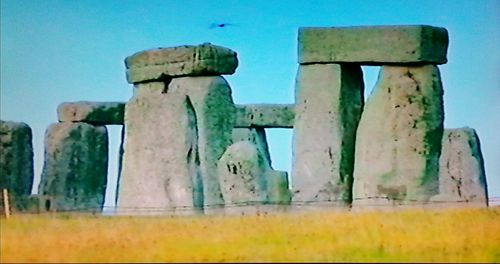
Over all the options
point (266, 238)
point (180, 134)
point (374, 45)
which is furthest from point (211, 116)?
point (266, 238)

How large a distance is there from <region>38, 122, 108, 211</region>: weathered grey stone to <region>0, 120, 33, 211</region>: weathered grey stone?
610 millimetres

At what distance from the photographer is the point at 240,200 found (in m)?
21.0

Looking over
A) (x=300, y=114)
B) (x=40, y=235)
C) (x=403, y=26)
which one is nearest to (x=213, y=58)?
(x=300, y=114)

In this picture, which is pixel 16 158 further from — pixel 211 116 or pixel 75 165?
pixel 211 116

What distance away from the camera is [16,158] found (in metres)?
24.6

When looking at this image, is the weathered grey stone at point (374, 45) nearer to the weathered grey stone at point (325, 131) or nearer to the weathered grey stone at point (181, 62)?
the weathered grey stone at point (325, 131)

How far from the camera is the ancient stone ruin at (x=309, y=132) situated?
21016 millimetres

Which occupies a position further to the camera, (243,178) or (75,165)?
(75,165)

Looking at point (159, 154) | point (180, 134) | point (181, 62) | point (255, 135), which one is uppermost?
point (181, 62)

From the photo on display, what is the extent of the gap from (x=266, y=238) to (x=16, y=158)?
9025 millimetres

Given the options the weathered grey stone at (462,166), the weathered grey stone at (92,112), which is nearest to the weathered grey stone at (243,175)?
the weathered grey stone at (462,166)

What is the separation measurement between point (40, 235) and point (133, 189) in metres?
5.49

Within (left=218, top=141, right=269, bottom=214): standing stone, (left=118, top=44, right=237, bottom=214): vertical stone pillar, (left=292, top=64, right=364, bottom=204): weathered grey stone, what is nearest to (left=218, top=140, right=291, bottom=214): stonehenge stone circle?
(left=218, top=141, right=269, bottom=214): standing stone

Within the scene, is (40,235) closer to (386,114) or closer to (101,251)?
(101,251)
